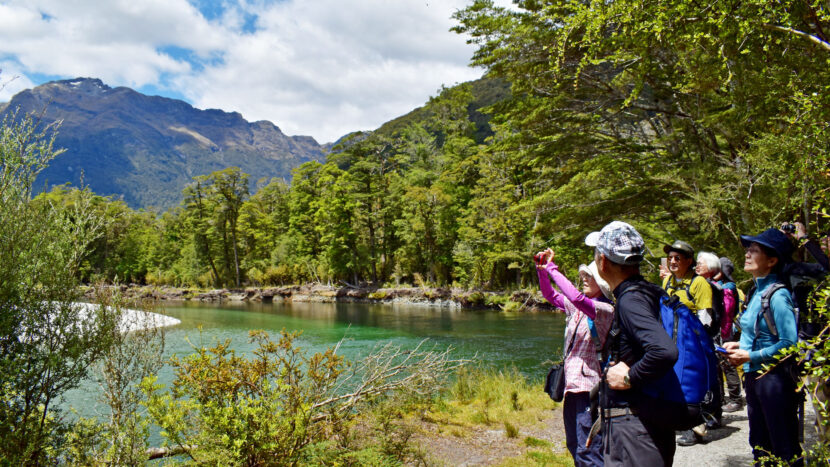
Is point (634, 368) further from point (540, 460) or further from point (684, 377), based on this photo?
point (540, 460)

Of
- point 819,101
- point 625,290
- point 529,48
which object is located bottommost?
point 625,290

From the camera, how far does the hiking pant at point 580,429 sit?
262cm

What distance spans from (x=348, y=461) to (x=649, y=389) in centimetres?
282

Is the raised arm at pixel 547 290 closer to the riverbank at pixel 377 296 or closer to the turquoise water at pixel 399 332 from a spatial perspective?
the turquoise water at pixel 399 332

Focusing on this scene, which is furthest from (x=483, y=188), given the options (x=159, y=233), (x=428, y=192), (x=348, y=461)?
(x=159, y=233)

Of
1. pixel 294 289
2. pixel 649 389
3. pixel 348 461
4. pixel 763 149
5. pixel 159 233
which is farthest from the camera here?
pixel 159 233

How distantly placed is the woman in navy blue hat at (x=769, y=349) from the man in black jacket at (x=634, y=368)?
2.75 ft

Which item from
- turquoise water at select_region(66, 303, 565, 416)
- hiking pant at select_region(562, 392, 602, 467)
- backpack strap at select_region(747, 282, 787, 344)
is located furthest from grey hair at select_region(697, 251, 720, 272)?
turquoise water at select_region(66, 303, 565, 416)

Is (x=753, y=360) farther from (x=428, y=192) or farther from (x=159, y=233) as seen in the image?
(x=159, y=233)

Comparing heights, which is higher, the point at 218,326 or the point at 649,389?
the point at 649,389

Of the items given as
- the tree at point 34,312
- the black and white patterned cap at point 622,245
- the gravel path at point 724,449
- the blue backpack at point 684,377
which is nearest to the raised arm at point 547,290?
the black and white patterned cap at point 622,245

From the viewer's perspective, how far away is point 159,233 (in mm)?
54125

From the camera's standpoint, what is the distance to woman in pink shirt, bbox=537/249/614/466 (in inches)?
99.6

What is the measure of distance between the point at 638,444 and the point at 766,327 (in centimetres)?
134
